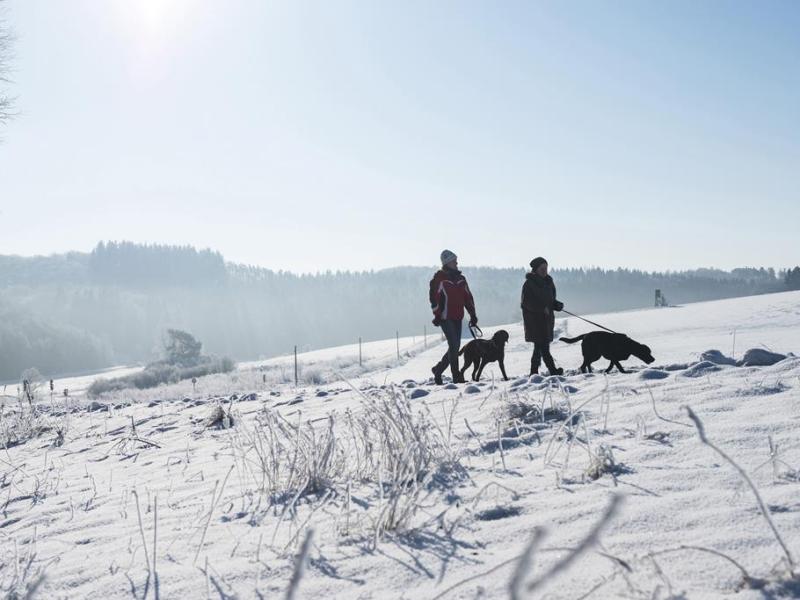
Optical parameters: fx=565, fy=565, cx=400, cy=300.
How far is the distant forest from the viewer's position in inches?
3529

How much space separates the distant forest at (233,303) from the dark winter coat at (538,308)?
77429mm

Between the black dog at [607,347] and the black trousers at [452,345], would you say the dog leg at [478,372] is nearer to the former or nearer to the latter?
the black trousers at [452,345]

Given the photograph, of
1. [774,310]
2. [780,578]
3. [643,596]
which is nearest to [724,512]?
[780,578]

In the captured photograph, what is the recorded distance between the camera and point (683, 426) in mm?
3221

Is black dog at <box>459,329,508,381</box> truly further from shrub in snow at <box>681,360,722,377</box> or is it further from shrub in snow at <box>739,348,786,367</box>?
shrub in snow at <box>681,360,722,377</box>

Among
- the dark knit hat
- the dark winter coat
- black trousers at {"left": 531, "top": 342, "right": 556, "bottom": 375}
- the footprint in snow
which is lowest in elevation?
black trousers at {"left": 531, "top": 342, "right": 556, "bottom": 375}

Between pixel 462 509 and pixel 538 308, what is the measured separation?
6350 mm

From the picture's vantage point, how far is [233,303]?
13162cm

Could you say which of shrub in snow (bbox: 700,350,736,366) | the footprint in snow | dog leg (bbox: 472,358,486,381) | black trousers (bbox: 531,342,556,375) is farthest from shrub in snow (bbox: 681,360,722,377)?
dog leg (bbox: 472,358,486,381)

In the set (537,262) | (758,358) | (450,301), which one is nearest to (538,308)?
(537,262)

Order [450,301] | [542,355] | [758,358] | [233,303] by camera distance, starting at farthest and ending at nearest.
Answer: [233,303] < [450,301] < [542,355] < [758,358]

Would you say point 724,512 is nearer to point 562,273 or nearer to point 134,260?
point 562,273

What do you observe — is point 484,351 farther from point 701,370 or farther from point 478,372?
point 701,370

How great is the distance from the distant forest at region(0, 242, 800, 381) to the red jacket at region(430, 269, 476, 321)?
252ft
